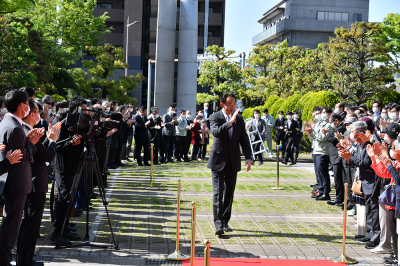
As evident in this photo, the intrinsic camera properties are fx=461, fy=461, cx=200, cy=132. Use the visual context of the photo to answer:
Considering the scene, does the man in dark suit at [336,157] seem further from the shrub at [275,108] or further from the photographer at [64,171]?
the shrub at [275,108]

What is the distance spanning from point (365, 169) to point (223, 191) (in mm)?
2543

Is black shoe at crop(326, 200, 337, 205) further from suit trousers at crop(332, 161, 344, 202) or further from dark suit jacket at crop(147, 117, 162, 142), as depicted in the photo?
dark suit jacket at crop(147, 117, 162, 142)

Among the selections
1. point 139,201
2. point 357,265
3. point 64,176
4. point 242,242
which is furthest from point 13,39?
point 357,265

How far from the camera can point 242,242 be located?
7.80 metres

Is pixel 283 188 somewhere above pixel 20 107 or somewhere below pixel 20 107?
below

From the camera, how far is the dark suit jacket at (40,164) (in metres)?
5.93

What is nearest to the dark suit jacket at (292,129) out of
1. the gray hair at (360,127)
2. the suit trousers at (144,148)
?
the suit trousers at (144,148)

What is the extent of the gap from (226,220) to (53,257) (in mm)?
3205

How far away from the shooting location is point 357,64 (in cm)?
2838

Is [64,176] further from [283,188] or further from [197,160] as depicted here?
[197,160]

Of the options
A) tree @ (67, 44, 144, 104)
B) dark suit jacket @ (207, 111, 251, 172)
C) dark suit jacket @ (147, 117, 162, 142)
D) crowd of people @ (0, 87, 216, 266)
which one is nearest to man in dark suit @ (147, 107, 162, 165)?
dark suit jacket @ (147, 117, 162, 142)

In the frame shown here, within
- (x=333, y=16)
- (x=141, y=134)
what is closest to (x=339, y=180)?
(x=141, y=134)

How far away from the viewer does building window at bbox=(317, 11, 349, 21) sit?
7112 centimetres

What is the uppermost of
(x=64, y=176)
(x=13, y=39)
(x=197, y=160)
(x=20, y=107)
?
(x=13, y=39)
